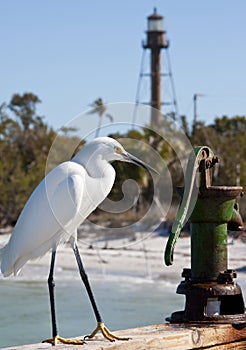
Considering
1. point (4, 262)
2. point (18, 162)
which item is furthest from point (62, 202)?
point (18, 162)

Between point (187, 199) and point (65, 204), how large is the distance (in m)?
0.67

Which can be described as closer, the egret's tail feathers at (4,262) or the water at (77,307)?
the egret's tail feathers at (4,262)

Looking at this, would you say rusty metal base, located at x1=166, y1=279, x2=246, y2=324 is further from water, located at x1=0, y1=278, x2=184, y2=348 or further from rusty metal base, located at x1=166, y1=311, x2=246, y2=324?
water, located at x1=0, y1=278, x2=184, y2=348

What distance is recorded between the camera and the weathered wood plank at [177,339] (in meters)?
2.74

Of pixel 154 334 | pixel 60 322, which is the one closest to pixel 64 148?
pixel 154 334

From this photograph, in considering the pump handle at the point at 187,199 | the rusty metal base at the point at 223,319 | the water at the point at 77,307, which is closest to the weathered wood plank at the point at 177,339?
the rusty metal base at the point at 223,319

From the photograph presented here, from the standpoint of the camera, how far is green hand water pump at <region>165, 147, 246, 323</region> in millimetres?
3135

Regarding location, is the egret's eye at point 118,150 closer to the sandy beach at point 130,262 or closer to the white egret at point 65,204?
the white egret at point 65,204

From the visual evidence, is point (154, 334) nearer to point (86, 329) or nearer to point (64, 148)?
point (64, 148)

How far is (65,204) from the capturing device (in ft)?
11.4

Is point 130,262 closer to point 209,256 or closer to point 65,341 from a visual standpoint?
point 209,256

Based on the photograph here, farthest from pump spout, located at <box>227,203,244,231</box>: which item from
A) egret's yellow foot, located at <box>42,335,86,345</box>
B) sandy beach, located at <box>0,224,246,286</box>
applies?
sandy beach, located at <box>0,224,246,286</box>

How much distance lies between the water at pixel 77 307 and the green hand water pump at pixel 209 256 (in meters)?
7.16

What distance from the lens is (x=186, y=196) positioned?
117 inches
